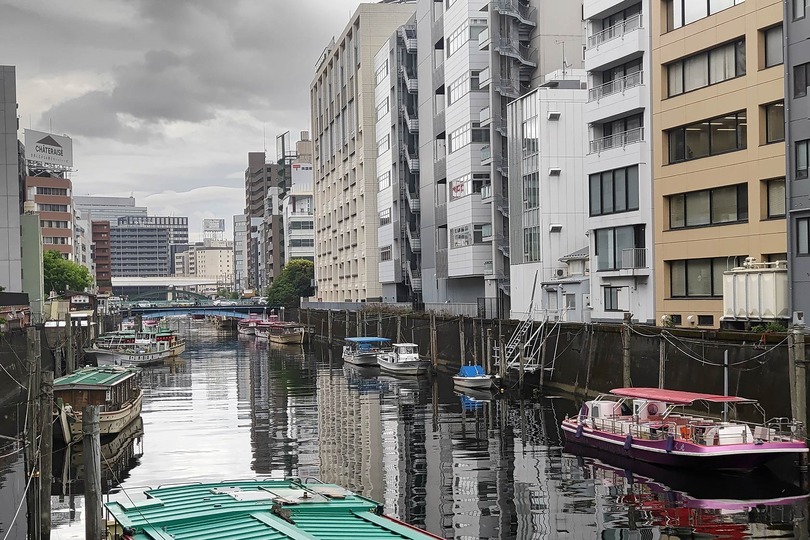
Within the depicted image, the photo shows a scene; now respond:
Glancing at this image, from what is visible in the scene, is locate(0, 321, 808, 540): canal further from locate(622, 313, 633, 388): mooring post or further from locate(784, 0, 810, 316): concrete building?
locate(784, 0, 810, 316): concrete building

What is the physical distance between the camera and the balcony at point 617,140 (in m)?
67.5

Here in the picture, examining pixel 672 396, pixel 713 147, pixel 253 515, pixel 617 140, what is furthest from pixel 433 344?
pixel 253 515

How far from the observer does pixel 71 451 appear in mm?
48406

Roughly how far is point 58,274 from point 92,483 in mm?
153474

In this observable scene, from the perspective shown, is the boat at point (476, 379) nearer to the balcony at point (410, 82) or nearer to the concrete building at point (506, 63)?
the concrete building at point (506, 63)

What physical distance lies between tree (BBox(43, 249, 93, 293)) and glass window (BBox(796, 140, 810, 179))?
457 ft

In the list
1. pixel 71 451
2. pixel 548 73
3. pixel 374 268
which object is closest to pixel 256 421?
pixel 71 451

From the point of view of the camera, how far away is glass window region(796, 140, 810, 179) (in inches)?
1986

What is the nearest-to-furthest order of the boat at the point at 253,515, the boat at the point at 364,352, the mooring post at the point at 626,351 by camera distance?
the boat at the point at 253,515
the mooring post at the point at 626,351
the boat at the point at 364,352

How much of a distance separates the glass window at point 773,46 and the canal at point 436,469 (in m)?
22.7

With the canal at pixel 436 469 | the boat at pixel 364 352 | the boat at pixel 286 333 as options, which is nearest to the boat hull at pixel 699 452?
the canal at pixel 436 469

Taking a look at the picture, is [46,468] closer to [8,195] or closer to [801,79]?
[801,79]

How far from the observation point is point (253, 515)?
80.2 feet

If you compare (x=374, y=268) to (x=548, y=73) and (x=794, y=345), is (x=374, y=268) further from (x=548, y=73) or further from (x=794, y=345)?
(x=794, y=345)
